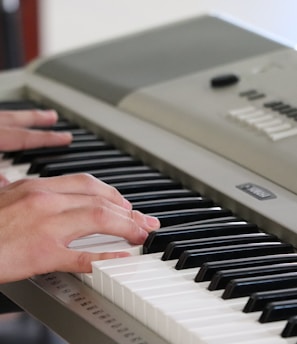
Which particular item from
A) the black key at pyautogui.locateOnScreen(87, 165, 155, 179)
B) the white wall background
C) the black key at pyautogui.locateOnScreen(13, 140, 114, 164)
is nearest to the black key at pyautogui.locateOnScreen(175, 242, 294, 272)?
the black key at pyautogui.locateOnScreen(87, 165, 155, 179)

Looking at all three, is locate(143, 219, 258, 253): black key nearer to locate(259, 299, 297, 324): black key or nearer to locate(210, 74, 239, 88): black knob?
locate(259, 299, 297, 324): black key

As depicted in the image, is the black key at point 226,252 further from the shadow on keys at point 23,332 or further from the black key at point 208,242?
the shadow on keys at point 23,332

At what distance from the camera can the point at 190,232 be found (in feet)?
4.25

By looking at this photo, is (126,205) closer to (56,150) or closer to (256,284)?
(256,284)

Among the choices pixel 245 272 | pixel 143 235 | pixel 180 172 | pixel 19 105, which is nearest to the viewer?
pixel 245 272

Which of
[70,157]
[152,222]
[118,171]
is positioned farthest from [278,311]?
[70,157]

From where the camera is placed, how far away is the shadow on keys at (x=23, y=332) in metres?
1.86

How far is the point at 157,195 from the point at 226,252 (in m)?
0.24

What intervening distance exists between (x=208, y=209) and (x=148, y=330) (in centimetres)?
30

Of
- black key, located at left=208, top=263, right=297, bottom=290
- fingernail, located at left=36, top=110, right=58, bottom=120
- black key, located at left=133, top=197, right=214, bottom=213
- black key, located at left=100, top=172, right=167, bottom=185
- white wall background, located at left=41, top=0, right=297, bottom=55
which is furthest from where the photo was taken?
white wall background, located at left=41, top=0, right=297, bottom=55

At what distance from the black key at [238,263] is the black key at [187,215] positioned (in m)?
0.15

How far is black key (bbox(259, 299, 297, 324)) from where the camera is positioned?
1.09 meters

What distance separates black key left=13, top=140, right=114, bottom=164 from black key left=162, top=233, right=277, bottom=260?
17.3 inches

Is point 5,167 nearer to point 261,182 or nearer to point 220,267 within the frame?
point 261,182
